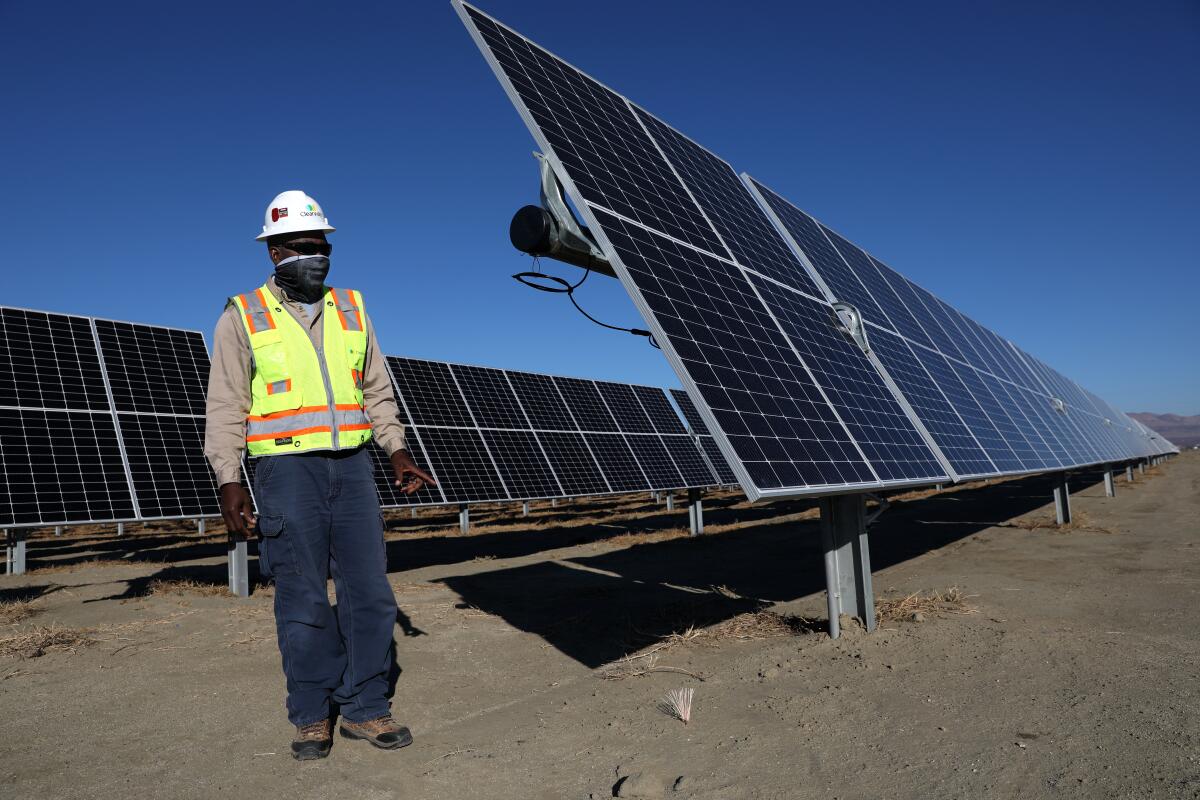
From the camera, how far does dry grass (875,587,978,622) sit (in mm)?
5883

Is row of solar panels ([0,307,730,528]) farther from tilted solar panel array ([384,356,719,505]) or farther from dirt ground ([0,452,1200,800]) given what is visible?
dirt ground ([0,452,1200,800])

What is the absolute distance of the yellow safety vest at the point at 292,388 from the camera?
3771mm

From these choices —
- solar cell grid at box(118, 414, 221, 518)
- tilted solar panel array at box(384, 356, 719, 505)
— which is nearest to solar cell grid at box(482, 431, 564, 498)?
tilted solar panel array at box(384, 356, 719, 505)

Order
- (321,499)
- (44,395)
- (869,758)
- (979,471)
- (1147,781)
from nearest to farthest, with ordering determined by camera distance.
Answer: (1147,781) → (869,758) → (321,499) → (979,471) → (44,395)

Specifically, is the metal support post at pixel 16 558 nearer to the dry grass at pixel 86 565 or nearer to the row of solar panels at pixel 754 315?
the dry grass at pixel 86 565

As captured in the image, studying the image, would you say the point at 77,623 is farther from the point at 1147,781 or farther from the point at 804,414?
the point at 1147,781

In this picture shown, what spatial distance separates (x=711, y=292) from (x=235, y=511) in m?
3.43

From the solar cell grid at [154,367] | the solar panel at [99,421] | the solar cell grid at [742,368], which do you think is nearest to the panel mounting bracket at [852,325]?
the solar cell grid at [742,368]

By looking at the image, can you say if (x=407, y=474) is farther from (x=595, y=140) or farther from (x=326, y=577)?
(x=595, y=140)

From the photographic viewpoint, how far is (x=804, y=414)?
5.16m

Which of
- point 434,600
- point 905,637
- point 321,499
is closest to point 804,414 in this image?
point 905,637

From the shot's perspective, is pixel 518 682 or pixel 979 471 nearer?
pixel 518 682

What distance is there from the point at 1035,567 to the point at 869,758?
6.29m

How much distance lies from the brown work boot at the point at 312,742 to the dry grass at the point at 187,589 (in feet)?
19.9
